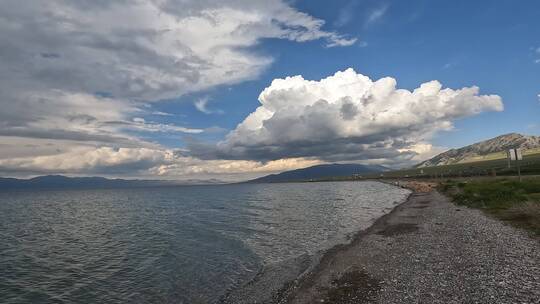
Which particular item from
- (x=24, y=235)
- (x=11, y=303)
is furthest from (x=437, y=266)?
(x=24, y=235)

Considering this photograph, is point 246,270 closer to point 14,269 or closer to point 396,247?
point 396,247

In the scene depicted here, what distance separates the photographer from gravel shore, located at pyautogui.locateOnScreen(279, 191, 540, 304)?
1722 centimetres

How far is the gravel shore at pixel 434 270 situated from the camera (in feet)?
56.5

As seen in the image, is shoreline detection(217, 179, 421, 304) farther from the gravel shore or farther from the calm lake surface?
the calm lake surface

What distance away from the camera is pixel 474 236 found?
3117 cm

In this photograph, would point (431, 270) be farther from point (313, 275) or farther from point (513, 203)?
point (513, 203)

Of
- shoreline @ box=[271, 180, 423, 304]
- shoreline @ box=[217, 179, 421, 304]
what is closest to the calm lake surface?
shoreline @ box=[217, 179, 421, 304]

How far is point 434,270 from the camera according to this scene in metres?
21.8

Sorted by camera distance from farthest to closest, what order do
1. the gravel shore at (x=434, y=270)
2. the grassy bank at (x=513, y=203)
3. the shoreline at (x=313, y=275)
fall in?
the grassy bank at (x=513, y=203) < the shoreline at (x=313, y=275) < the gravel shore at (x=434, y=270)

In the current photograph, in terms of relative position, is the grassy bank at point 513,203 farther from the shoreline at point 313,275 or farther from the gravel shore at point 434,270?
the shoreline at point 313,275

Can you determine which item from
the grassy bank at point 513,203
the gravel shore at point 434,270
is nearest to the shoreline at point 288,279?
the gravel shore at point 434,270

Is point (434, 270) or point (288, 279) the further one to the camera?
point (288, 279)

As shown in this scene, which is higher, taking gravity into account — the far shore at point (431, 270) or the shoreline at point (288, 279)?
the far shore at point (431, 270)

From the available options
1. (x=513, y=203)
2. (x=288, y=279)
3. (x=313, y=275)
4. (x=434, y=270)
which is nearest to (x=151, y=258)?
(x=288, y=279)
